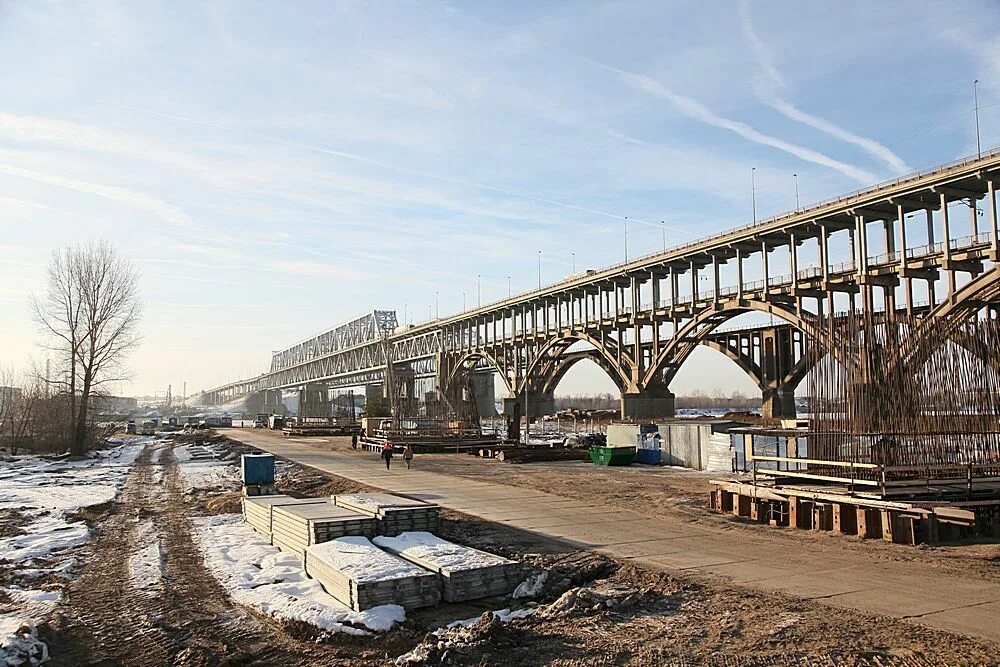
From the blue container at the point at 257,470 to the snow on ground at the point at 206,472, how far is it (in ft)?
18.6

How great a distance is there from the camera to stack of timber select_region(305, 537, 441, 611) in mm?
11016

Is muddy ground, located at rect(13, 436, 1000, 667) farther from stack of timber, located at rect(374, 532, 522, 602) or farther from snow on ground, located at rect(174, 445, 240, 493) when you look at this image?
snow on ground, located at rect(174, 445, 240, 493)

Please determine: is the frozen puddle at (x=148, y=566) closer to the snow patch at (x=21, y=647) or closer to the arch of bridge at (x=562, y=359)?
the snow patch at (x=21, y=647)

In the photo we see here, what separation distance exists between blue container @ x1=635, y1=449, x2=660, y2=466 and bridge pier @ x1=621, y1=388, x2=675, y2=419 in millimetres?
34369

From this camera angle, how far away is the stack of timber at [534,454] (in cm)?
4306

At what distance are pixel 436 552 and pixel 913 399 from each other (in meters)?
11.6

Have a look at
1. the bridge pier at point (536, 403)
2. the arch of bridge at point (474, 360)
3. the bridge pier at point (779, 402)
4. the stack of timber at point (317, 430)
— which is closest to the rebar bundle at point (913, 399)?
the bridge pier at point (779, 402)

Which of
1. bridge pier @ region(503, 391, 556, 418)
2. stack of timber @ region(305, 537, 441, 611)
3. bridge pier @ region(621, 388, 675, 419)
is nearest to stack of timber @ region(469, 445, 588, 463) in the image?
bridge pier @ region(621, 388, 675, 419)

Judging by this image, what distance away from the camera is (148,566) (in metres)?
15.1

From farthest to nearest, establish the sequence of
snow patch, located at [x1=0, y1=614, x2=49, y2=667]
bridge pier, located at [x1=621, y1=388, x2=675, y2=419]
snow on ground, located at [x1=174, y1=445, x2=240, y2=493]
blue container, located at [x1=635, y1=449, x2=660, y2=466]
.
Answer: bridge pier, located at [x1=621, y1=388, x2=675, y2=419] → blue container, located at [x1=635, y1=449, x2=660, y2=466] → snow on ground, located at [x1=174, y1=445, x2=240, y2=493] → snow patch, located at [x1=0, y1=614, x2=49, y2=667]

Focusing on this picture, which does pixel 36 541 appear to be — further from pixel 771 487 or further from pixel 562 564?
pixel 771 487

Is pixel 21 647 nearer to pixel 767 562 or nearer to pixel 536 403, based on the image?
pixel 767 562

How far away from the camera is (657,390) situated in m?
74.2

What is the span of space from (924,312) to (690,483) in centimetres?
2993
